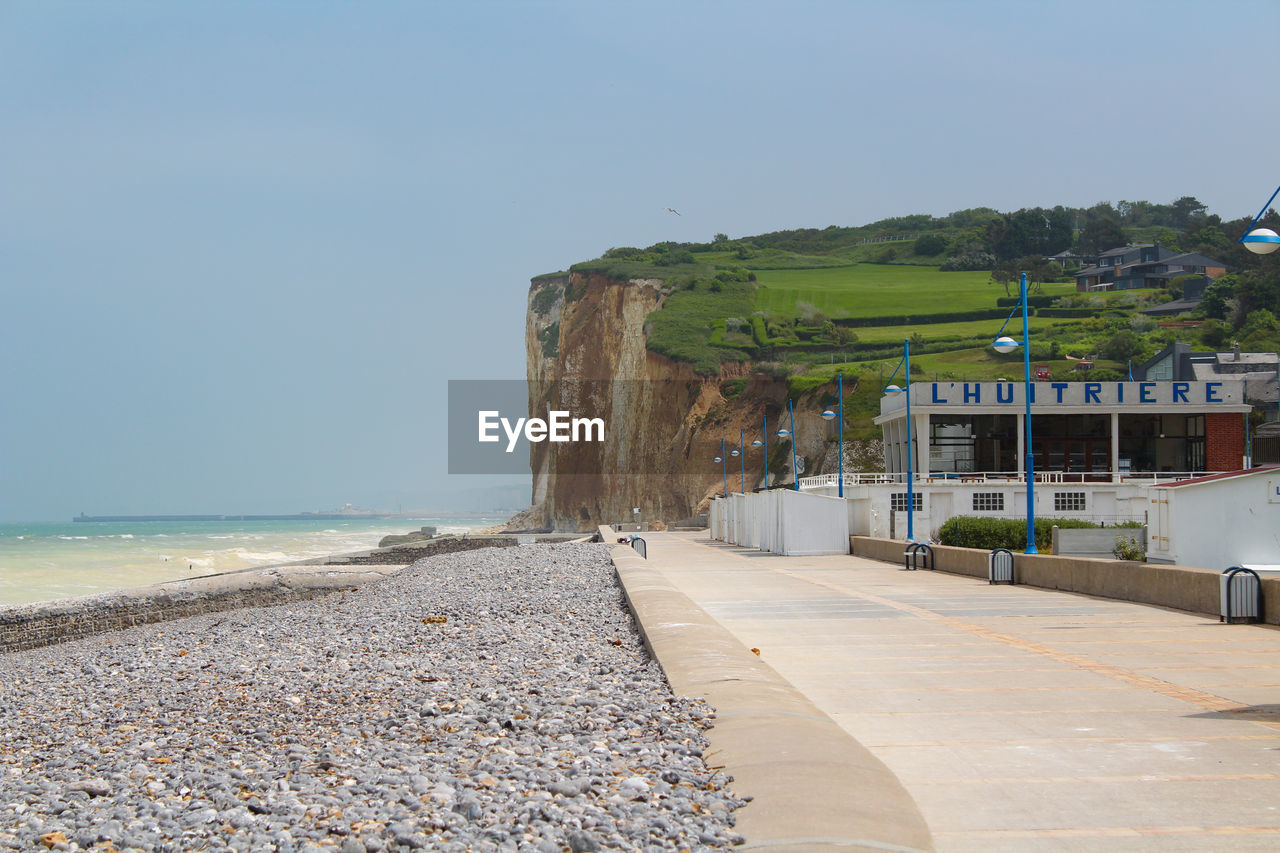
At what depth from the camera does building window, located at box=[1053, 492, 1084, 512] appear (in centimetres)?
4978

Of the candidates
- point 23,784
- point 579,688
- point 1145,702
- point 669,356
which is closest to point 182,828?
point 23,784

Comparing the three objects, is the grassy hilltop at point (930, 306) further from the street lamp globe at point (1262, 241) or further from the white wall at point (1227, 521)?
the street lamp globe at point (1262, 241)

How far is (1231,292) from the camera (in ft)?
362

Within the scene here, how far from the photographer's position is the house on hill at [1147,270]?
443ft

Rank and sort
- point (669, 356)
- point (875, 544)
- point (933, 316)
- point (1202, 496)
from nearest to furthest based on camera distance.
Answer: point (1202, 496), point (875, 544), point (669, 356), point (933, 316)

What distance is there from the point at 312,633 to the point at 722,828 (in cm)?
1214

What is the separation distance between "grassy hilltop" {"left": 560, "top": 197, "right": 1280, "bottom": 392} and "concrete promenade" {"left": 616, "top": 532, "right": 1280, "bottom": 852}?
7590 centimetres

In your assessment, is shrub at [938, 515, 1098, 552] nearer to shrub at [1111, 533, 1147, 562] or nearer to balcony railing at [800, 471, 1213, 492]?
shrub at [1111, 533, 1147, 562]

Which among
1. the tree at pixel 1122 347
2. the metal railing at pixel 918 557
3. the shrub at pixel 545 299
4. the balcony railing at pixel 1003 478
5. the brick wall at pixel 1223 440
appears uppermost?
the shrub at pixel 545 299

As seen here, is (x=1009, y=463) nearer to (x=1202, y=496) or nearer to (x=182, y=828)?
(x=1202, y=496)

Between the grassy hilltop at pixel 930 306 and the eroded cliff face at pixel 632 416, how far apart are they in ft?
8.09

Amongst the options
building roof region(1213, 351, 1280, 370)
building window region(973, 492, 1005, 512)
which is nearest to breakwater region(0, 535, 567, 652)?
building window region(973, 492, 1005, 512)

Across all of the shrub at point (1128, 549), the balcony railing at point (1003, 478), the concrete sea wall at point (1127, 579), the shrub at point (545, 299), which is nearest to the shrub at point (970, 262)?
the shrub at point (545, 299)

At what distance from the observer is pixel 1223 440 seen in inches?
2276
